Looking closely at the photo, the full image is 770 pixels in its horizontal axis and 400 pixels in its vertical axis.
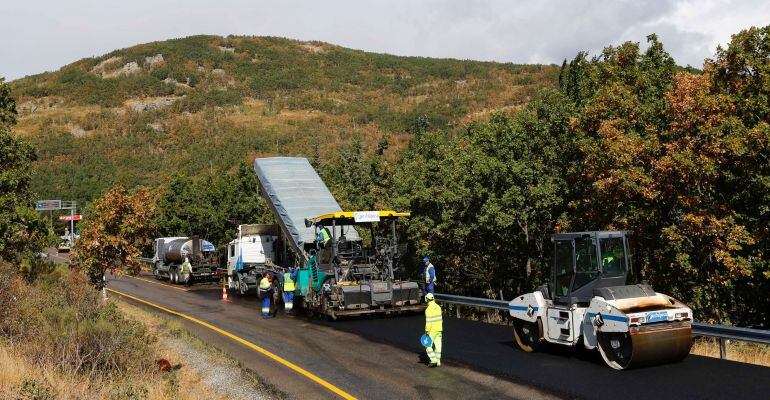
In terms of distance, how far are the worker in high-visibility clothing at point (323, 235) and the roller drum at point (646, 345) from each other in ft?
35.9

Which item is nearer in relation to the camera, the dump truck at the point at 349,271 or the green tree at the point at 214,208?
the dump truck at the point at 349,271

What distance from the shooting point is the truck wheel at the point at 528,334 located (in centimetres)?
1315

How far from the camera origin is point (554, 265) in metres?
12.6

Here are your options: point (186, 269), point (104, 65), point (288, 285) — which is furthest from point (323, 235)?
point (104, 65)

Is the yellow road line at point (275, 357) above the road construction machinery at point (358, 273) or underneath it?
underneath

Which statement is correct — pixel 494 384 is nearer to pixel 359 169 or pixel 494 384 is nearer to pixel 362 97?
pixel 359 169

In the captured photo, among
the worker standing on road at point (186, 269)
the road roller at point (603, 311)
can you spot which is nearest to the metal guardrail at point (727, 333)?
the road roller at point (603, 311)

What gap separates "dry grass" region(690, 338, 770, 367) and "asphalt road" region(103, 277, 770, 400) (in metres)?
0.97

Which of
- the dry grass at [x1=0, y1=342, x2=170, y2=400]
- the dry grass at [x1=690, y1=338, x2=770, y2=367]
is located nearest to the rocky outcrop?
the dry grass at [x1=0, y1=342, x2=170, y2=400]

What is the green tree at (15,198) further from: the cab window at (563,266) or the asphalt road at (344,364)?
the cab window at (563,266)

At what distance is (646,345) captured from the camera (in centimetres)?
1066

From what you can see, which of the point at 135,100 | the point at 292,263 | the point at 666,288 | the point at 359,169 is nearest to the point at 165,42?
the point at 135,100

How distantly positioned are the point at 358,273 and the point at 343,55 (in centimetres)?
16340

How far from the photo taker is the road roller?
1073 cm
